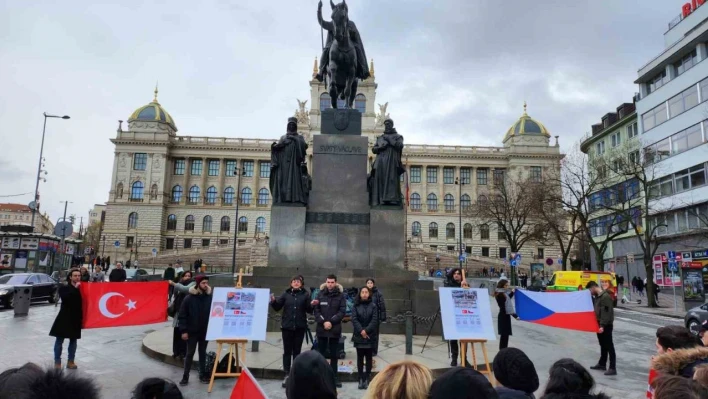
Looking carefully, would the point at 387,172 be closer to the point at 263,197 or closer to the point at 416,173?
the point at 263,197

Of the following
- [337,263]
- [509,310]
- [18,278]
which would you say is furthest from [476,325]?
[18,278]

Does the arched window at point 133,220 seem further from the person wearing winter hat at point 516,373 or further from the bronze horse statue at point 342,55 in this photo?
the person wearing winter hat at point 516,373

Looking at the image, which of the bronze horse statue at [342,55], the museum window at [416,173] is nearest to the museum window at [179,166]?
the museum window at [416,173]

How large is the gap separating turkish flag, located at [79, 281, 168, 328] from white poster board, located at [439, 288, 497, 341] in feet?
19.1

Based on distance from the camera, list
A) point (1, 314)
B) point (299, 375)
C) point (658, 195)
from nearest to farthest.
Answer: point (299, 375)
point (1, 314)
point (658, 195)

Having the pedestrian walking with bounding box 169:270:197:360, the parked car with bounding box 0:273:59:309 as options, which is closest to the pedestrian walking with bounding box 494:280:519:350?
the pedestrian walking with bounding box 169:270:197:360

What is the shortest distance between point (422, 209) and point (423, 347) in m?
74.8

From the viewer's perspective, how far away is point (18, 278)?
20.3 meters

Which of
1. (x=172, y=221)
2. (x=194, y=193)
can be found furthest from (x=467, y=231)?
(x=172, y=221)

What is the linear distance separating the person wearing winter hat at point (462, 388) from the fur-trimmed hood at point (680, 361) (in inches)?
93.3

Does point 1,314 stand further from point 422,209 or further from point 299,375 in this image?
point 422,209

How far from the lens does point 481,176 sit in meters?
85.0

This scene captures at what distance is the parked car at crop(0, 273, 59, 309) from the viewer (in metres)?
18.8

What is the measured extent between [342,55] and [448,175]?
73.4m
